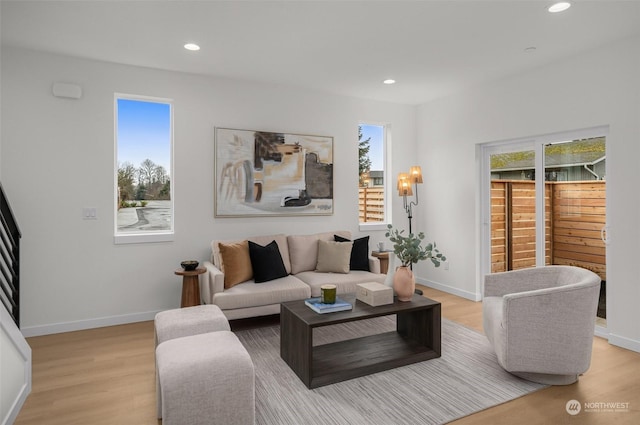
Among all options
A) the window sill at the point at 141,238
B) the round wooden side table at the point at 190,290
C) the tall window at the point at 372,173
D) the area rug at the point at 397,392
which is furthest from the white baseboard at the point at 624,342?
the window sill at the point at 141,238

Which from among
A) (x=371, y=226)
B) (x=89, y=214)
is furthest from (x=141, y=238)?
(x=371, y=226)

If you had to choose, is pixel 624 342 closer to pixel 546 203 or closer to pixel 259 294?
pixel 546 203

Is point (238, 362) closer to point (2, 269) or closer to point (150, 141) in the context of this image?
point (2, 269)

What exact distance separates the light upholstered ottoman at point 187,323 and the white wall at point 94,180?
1.59 metres

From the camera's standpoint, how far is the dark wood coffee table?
268 centimetres

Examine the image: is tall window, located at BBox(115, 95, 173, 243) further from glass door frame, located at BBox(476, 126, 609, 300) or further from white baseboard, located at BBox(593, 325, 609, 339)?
white baseboard, located at BBox(593, 325, 609, 339)

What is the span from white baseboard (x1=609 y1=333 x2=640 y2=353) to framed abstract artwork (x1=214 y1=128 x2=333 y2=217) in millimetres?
3154

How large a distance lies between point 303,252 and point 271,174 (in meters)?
1.02

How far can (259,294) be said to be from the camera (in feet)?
11.9

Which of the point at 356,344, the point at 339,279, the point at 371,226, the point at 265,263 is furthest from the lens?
the point at 371,226

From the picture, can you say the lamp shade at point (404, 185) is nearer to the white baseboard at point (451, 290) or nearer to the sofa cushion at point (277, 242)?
the white baseboard at point (451, 290)

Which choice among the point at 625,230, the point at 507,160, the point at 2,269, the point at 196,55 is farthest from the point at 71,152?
the point at 625,230

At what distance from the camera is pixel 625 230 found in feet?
10.8

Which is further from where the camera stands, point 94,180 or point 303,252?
point 303,252
